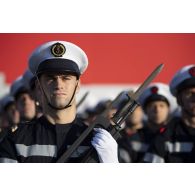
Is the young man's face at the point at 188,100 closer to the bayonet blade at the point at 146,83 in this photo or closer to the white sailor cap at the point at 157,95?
the bayonet blade at the point at 146,83

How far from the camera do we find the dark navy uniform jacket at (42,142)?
15.7 ft

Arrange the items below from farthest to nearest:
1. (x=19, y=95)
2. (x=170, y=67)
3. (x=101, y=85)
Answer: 1. (x=101, y=85)
2. (x=170, y=67)
3. (x=19, y=95)

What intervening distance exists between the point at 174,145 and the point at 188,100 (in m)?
0.55

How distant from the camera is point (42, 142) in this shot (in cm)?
490

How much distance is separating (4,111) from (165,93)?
2.88m

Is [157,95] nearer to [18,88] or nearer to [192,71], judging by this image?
[18,88]

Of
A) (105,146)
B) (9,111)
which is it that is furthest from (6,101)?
(105,146)

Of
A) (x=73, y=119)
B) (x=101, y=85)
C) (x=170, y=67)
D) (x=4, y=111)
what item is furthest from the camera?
(x=101, y=85)

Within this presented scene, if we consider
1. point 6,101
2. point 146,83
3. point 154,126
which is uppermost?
point 6,101

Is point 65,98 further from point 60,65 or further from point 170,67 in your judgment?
point 170,67

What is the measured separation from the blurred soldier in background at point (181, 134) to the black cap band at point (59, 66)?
158 centimetres

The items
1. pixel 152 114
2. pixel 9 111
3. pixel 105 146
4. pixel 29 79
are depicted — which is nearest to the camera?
pixel 105 146

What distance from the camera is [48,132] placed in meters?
4.98

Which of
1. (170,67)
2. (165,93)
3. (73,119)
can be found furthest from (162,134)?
(170,67)
